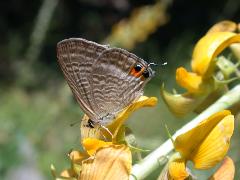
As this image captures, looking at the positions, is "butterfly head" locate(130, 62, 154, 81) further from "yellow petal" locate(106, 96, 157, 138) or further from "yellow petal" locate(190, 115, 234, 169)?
"yellow petal" locate(190, 115, 234, 169)

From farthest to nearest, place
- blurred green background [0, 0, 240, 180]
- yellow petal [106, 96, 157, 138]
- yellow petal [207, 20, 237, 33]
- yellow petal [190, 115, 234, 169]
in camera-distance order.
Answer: blurred green background [0, 0, 240, 180] < yellow petal [207, 20, 237, 33] < yellow petal [106, 96, 157, 138] < yellow petal [190, 115, 234, 169]

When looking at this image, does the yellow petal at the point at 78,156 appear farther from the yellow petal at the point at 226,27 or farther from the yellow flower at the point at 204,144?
the yellow petal at the point at 226,27

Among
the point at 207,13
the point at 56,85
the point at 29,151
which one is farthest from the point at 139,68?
the point at 207,13

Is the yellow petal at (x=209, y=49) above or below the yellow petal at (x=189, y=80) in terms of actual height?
above

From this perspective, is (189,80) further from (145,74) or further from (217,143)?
(217,143)

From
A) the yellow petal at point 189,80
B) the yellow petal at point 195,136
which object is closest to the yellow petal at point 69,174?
the yellow petal at point 195,136

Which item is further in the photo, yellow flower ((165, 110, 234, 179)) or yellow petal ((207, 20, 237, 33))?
yellow petal ((207, 20, 237, 33))

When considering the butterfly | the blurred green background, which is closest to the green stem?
the butterfly
